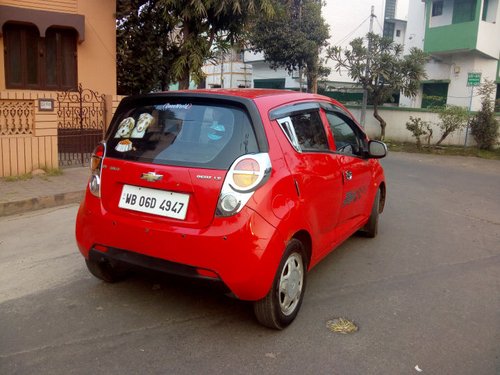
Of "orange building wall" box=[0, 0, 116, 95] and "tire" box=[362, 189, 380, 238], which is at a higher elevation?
"orange building wall" box=[0, 0, 116, 95]

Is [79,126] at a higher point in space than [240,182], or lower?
lower

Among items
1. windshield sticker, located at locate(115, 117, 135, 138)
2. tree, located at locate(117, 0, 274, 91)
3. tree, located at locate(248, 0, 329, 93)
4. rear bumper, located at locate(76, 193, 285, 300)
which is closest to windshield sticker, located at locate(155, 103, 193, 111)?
windshield sticker, located at locate(115, 117, 135, 138)

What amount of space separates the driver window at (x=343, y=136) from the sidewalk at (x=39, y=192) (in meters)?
4.35

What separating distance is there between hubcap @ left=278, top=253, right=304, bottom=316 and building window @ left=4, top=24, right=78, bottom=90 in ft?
34.1

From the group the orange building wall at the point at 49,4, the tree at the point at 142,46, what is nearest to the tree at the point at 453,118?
the tree at the point at 142,46

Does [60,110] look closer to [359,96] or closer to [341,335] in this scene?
[341,335]

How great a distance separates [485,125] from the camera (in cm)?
1603

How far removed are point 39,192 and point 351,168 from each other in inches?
189

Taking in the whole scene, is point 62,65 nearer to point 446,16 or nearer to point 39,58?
point 39,58

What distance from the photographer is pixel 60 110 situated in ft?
33.7

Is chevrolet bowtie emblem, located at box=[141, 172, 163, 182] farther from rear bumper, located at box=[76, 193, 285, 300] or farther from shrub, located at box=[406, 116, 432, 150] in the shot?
shrub, located at box=[406, 116, 432, 150]

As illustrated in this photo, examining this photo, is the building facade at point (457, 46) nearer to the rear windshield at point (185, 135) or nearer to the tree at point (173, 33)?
the tree at point (173, 33)

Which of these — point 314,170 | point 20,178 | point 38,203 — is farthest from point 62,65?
point 314,170

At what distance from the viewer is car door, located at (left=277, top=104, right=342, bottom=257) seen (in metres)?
3.55
